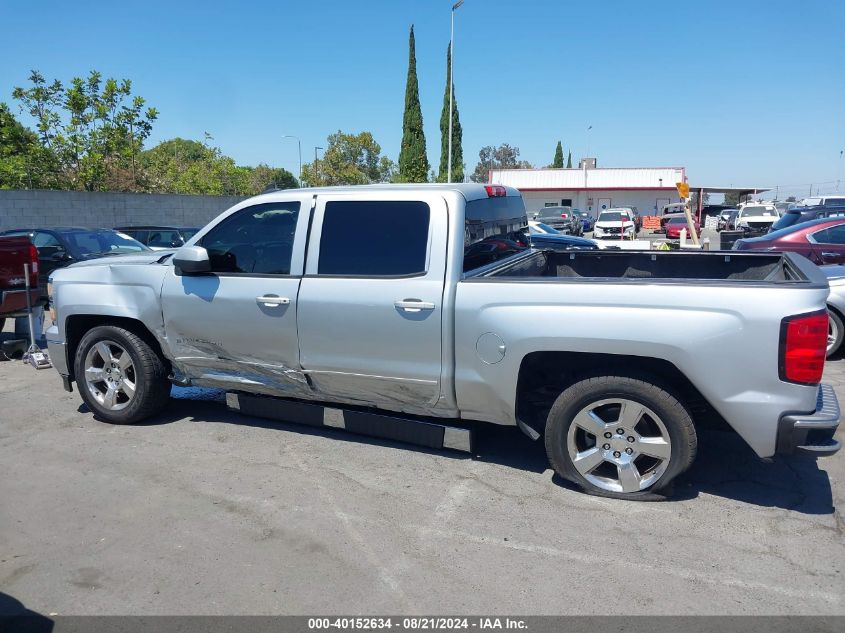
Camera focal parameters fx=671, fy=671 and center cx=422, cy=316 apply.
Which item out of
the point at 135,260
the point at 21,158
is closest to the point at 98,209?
the point at 21,158

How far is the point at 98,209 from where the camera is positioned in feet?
76.3

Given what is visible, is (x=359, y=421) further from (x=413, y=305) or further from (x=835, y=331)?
(x=835, y=331)

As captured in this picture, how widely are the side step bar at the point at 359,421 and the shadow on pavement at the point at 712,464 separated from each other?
0.68 feet

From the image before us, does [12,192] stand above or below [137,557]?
above

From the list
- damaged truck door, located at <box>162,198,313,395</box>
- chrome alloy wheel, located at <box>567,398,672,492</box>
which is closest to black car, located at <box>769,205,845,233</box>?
chrome alloy wheel, located at <box>567,398,672,492</box>

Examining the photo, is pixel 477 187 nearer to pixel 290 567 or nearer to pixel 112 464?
pixel 290 567

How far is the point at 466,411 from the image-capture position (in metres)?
4.47

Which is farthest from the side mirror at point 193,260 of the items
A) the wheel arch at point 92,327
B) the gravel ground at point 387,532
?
the gravel ground at point 387,532

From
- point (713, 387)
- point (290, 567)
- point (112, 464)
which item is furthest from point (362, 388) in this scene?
point (713, 387)

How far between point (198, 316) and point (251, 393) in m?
0.80

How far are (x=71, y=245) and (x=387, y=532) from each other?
10504 mm

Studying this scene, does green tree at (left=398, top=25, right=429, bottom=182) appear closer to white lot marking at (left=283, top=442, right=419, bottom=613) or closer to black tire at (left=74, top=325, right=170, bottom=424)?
black tire at (left=74, top=325, right=170, bottom=424)

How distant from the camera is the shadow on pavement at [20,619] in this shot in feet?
9.91

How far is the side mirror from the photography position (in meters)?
4.91
